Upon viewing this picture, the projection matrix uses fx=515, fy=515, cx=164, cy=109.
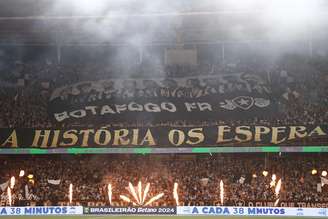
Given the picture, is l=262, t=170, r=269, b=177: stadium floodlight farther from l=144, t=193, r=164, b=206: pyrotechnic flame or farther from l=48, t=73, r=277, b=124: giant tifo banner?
l=144, t=193, r=164, b=206: pyrotechnic flame

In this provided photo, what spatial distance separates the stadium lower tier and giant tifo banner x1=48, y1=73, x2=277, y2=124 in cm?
184

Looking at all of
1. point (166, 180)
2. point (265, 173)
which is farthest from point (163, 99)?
point (265, 173)

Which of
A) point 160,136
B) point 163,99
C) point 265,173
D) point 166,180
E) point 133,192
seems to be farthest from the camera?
point 163,99

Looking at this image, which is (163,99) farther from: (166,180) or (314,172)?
(314,172)

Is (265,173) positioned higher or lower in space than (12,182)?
higher

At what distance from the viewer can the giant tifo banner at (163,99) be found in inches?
846

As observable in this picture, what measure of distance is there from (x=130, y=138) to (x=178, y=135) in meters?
1.93

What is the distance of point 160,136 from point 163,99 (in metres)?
2.22

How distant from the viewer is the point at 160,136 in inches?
811

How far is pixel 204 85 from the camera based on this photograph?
22859 millimetres

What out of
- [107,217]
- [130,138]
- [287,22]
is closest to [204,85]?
[130,138]

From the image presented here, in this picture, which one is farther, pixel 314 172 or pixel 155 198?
pixel 314 172

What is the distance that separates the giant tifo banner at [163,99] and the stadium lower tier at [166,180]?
1840 mm

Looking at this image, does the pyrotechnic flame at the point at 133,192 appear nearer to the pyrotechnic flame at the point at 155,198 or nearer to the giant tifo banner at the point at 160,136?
the pyrotechnic flame at the point at 155,198
